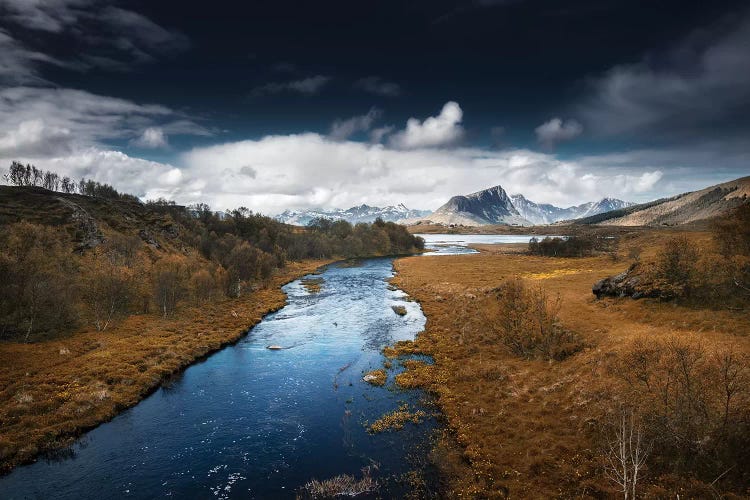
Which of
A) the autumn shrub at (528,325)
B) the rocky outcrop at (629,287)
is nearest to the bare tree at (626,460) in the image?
the autumn shrub at (528,325)

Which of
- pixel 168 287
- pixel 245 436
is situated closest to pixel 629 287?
pixel 245 436

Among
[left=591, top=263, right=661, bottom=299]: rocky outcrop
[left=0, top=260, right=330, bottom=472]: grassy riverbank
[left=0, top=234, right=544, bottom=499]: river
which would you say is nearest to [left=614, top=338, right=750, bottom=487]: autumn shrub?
[left=0, top=234, right=544, bottom=499]: river

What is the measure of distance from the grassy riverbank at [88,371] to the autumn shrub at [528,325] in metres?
40.5

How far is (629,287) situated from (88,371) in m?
66.5

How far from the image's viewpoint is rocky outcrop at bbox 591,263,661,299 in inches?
1697

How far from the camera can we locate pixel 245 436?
2914 centimetres

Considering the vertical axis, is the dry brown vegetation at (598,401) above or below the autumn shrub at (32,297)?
below

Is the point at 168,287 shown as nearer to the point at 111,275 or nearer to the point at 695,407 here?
the point at 111,275

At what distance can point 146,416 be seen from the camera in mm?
32562

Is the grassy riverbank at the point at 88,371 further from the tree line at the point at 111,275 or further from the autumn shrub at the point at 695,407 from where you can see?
the autumn shrub at the point at 695,407

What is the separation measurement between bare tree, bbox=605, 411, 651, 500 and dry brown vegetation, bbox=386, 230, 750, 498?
0.54 meters

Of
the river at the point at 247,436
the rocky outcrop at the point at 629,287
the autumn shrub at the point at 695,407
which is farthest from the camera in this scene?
the rocky outcrop at the point at 629,287

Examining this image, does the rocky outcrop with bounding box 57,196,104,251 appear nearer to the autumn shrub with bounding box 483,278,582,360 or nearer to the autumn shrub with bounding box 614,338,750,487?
the autumn shrub with bounding box 483,278,582,360

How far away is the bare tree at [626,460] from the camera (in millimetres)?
12063
